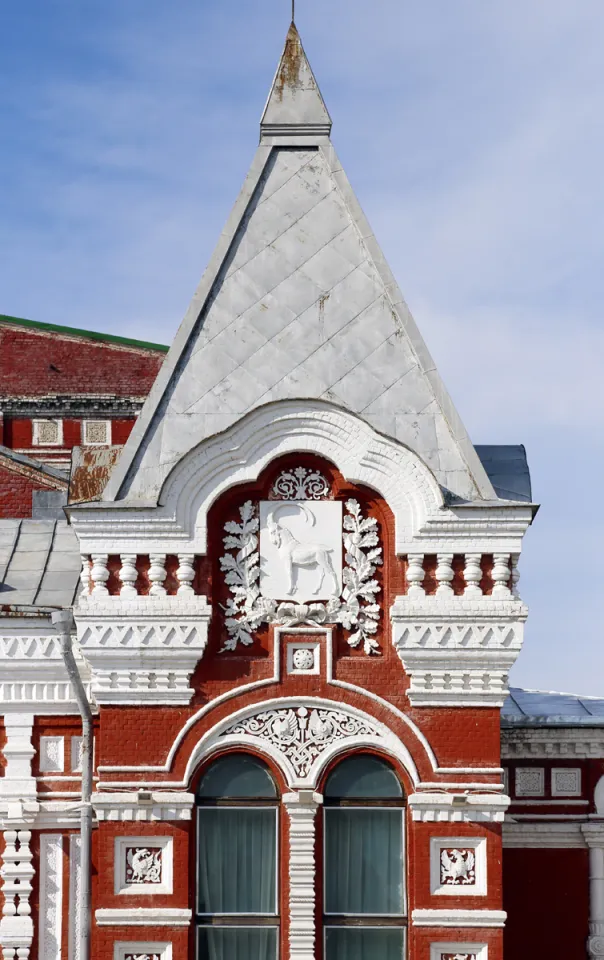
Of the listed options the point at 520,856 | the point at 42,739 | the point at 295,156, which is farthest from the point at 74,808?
the point at 295,156

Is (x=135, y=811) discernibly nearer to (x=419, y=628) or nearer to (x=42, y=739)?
(x=42, y=739)

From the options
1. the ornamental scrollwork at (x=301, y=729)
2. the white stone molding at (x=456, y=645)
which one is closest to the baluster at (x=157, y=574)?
the ornamental scrollwork at (x=301, y=729)

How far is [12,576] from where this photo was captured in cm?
1844

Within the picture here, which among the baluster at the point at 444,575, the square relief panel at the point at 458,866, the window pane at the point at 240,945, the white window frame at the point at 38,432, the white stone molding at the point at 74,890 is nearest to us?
the square relief panel at the point at 458,866

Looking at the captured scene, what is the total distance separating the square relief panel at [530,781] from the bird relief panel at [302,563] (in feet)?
8.74

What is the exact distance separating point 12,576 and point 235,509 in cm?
313

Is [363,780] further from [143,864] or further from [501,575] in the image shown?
[501,575]

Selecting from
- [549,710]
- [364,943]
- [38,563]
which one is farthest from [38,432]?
[364,943]

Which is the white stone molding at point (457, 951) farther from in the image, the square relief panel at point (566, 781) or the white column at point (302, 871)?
the square relief panel at point (566, 781)

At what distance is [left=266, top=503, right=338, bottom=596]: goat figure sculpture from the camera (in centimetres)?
1611

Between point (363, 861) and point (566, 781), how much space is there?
2793mm

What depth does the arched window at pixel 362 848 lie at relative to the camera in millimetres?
15867

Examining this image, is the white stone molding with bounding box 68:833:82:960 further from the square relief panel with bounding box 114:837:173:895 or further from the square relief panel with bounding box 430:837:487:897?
the square relief panel with bounding box 430:837:487:897

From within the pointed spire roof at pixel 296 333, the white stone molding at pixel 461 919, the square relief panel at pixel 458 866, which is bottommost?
the white stone molding at pixel 461 919
